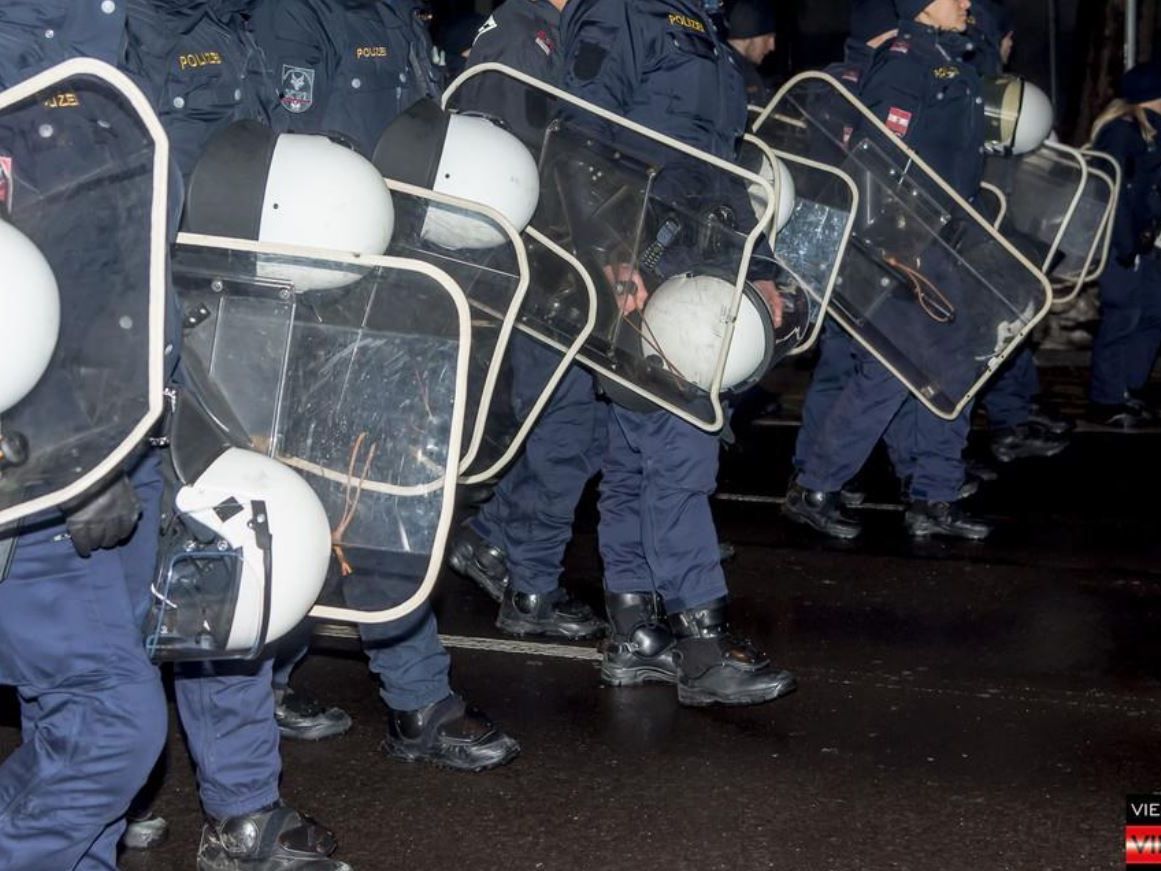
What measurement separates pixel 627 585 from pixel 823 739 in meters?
0.86

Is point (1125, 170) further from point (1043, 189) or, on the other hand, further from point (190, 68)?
point (190, 68)

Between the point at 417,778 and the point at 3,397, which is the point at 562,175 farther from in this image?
the point at 3,397

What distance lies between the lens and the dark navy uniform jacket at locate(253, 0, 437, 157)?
457 centimetres

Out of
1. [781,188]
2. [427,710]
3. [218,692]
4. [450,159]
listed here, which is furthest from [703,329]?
[218,692]

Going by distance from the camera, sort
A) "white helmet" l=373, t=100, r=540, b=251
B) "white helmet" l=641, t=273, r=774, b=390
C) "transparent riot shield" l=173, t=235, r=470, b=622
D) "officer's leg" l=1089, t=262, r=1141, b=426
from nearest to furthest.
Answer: "transparent riot shield" l=173, t=235, r=470, b=622
"white helmet" l=373, t=100, r=540, b=251
"white helmet" l=641, t=273, r=774, b=390
"officer's leg" l=1089, t=262, r=1141, b=426

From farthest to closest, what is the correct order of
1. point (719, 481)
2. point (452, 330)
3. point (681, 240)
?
point (719, 481) → point (681, 240) → point (452, 330)

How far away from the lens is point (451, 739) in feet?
14.9

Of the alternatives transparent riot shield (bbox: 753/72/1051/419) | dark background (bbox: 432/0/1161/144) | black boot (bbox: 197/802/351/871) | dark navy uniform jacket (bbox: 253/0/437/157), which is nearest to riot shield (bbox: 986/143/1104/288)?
transparent riot shield (bbox: 753/72/1051/419)

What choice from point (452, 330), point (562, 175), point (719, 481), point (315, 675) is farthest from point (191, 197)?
point (719, 481)

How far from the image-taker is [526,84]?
485cm

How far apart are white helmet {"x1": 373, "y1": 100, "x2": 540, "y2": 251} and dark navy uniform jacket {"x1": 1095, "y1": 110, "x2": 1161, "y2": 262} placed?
519 cm

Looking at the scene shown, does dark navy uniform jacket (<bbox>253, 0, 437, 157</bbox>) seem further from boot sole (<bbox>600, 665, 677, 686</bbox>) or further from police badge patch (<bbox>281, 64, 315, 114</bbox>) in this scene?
boot sole (<bbox>600, 665, 677, 686</bbox>)

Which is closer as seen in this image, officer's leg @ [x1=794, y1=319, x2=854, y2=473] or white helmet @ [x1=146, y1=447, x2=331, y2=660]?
white helmet @ [x1=146, y1=447, x2=331, y2=660]

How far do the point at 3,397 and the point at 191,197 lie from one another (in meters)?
1.01
